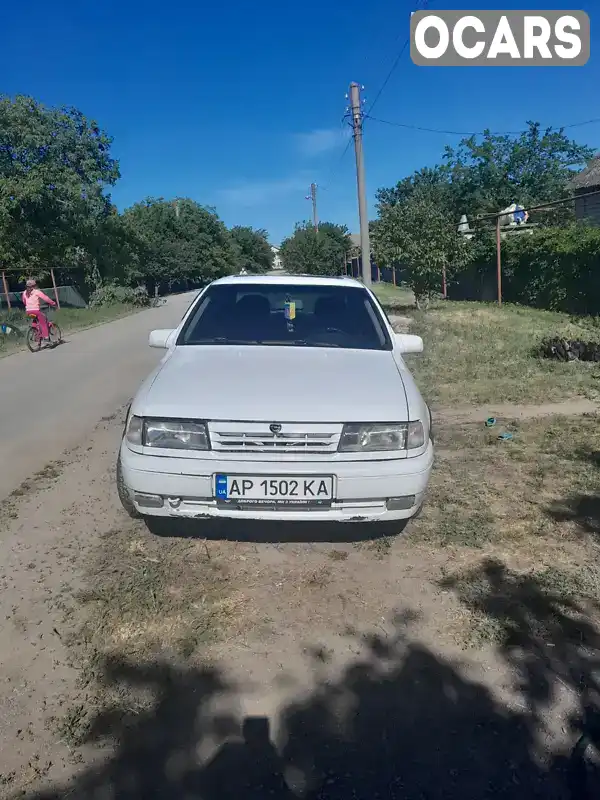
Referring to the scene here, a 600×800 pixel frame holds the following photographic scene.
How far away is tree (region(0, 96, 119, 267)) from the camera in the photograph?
2848 centimetres

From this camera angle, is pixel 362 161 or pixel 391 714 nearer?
pixel 391 714

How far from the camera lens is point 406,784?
6.70ft

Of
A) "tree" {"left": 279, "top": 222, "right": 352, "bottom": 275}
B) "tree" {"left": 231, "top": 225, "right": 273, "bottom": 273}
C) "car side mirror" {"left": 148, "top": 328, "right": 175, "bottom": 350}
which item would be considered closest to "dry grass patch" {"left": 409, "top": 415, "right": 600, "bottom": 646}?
"car side mirror" {"left": 148, "top": 328, "right": 175, "bottom": 350}

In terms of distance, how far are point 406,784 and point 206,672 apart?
94 centimetres

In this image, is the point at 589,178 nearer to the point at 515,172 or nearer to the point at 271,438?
the point at 515,172

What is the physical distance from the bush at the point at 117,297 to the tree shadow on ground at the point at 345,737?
30810mm

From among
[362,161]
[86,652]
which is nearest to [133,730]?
[86,652]

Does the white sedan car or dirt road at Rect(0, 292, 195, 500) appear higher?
the white sedan car

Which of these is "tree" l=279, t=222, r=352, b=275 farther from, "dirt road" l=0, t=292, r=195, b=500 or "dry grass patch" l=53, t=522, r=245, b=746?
"dry grass patch" l=53, t=522, r=245, b=746

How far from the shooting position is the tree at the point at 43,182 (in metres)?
28.5

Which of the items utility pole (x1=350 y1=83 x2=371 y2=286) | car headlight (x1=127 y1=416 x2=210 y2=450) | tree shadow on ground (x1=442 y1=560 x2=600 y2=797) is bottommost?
tree shadow on ground (x1=442 y1=560 x2=600 y2=797)

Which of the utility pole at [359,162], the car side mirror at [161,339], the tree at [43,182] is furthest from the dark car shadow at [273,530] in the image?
the tree at [43,182]

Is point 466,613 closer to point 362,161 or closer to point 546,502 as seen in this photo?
point 546,502

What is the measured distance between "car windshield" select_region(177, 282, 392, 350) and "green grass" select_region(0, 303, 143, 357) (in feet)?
33.6
